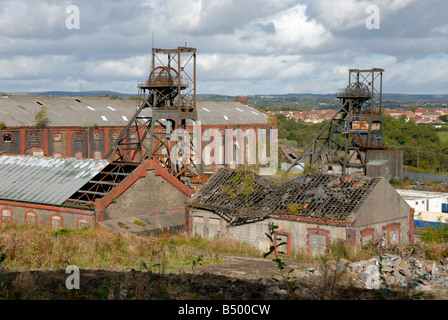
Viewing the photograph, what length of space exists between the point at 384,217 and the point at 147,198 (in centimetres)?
1264

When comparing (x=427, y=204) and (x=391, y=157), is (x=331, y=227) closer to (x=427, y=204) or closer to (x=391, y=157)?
(x=427, y=204)

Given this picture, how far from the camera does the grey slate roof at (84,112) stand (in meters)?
49.6

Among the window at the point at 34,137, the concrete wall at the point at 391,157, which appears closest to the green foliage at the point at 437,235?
the concrete wall at the point at 391,157

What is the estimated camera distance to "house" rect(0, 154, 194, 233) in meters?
27.1

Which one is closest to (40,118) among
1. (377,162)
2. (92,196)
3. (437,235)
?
(92,196)

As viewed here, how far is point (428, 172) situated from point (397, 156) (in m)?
36.5

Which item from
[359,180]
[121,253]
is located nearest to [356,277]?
[121,253]

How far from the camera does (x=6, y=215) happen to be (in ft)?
97.5

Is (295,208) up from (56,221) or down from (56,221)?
up

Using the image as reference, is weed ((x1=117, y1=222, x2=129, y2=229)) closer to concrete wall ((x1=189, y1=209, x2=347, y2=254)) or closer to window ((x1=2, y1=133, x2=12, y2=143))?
concrete wall ((x1=189, y1=209, x2=347, y2=254))

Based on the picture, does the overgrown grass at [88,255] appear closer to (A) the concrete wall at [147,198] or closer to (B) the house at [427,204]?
(A) the concrete wall at [147,198]
